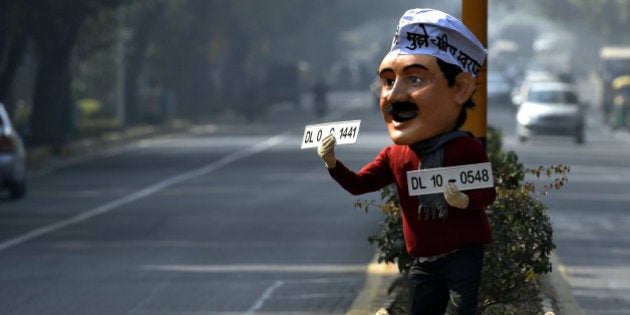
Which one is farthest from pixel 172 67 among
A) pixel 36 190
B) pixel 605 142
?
pixel 36 190

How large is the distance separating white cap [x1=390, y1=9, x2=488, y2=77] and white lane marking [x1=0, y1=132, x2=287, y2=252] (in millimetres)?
9972

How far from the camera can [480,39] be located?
10.1 meters

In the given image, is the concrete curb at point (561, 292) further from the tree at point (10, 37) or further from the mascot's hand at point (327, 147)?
the tree at point (10, 37)

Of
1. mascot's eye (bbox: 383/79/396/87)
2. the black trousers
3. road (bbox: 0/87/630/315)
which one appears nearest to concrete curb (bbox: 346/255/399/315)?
road (bbox: 0/87/630/315)

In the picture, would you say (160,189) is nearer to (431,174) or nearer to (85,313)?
Result: (85,313)

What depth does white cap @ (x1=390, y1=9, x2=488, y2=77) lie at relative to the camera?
288 inches

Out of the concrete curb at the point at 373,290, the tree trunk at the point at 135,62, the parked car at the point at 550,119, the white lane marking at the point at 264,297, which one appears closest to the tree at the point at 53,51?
the tree trunk at the point at 135,62

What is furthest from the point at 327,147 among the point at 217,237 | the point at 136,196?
the point at 136,196

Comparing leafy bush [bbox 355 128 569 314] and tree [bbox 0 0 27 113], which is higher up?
tree [bbox 0 0 27 113]

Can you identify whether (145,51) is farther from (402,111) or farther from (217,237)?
(402,111)

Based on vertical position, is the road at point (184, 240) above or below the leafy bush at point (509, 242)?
below

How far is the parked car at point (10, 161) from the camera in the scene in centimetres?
2325

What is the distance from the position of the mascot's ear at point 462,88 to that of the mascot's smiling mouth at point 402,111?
8.5 inches

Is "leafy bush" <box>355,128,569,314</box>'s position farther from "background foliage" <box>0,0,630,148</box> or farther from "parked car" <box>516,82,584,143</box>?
"parked car" <box>516,82,584,143</box>
